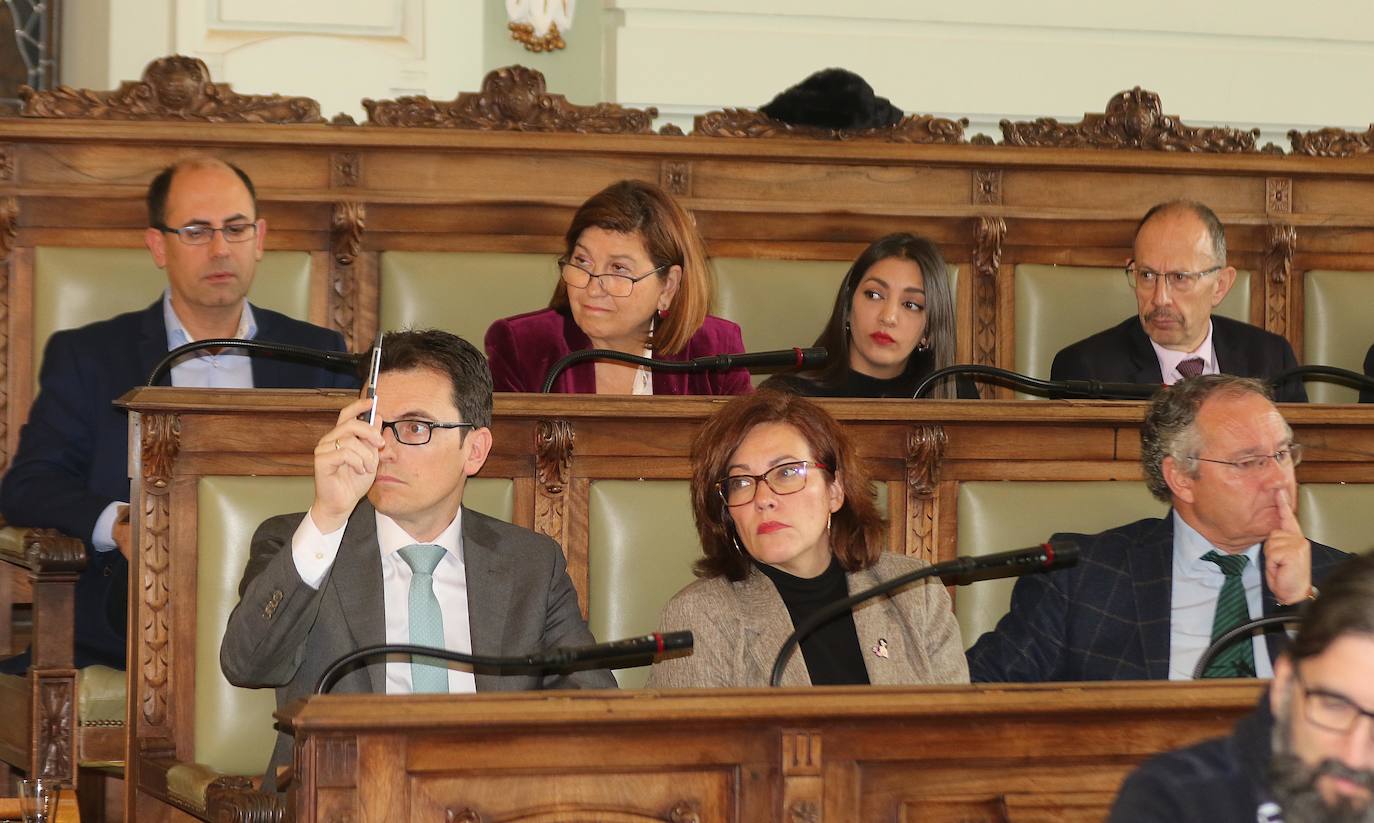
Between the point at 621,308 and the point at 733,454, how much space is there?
3.15ft

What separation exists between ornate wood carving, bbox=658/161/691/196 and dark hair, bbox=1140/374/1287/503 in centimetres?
175

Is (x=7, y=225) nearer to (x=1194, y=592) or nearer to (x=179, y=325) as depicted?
(x=179, y=325)

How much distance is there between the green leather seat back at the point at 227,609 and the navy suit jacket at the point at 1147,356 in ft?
6.55

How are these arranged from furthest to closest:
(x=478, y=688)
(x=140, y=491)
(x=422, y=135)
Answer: (x=422, y=135), (x=140, y=491), (x=478, y=688)

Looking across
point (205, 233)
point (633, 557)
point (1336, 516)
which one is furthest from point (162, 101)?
point (1336, 516)

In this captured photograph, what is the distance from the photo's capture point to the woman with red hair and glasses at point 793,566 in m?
2.70

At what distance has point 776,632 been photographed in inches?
107

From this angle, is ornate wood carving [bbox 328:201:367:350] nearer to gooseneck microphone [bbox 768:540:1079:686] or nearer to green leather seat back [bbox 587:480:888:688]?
green leather seat back [bbox 587:480:888:688]

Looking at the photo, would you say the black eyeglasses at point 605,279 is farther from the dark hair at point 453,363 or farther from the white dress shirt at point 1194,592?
the white dress shirt at point 1194,592

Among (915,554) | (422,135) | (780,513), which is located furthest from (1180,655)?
(422,135)

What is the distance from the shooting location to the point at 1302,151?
4656mm

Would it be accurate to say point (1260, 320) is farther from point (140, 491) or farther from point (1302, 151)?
point (140, 491)

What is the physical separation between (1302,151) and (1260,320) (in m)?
0.47

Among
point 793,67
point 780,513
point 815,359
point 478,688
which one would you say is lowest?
point 478,688
